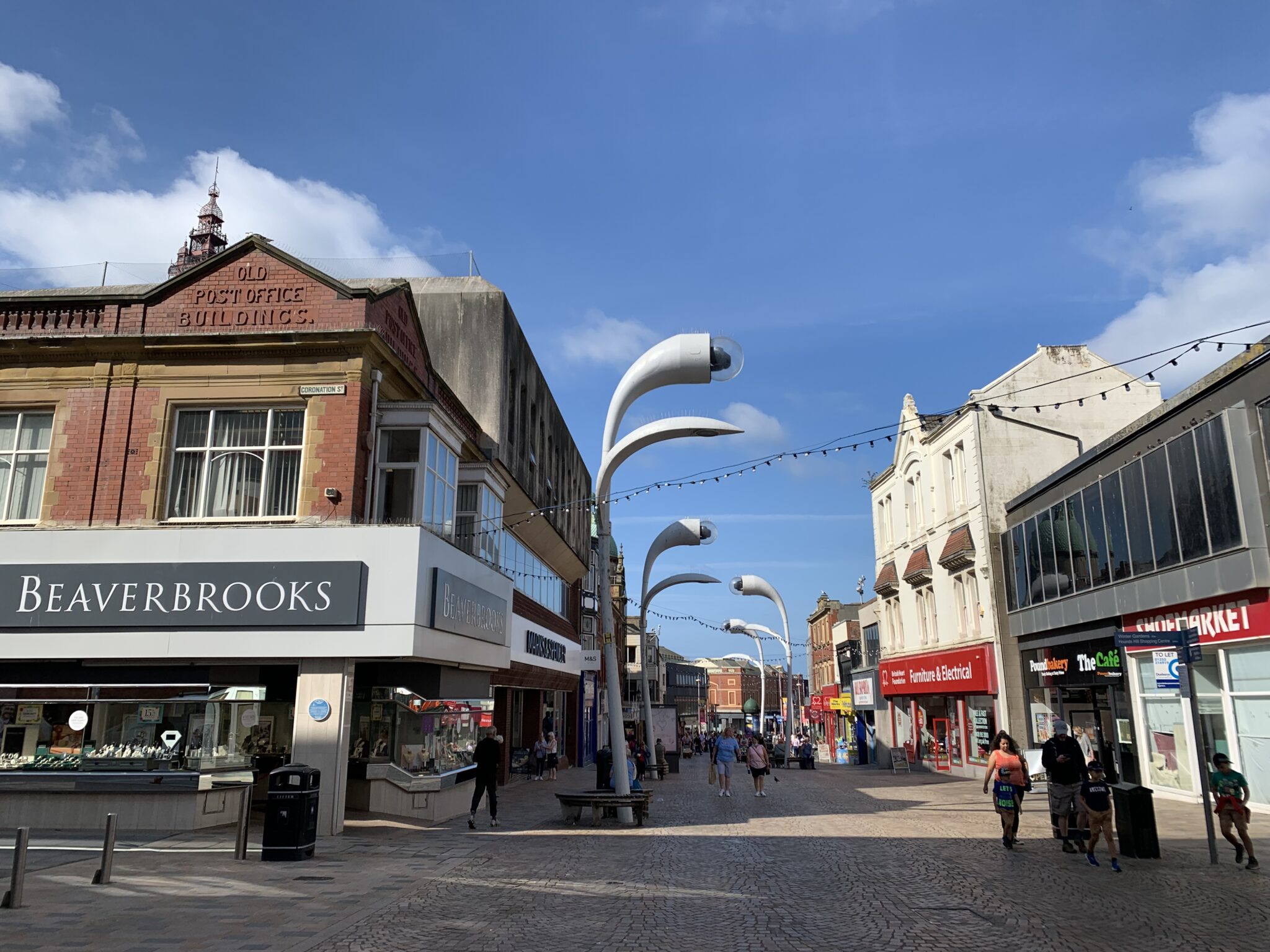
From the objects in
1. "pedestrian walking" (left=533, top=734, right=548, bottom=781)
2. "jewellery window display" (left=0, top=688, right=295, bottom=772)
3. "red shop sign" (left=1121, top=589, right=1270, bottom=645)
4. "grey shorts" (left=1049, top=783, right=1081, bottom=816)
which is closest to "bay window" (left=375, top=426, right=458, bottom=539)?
"jewellery window display" (left=0, top=688, right=295, bottom=772)

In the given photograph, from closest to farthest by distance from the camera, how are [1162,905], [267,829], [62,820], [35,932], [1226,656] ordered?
1. [35,932]
2. [1162,905]
3. [267,829]
4. [62,820]
5. [1226,656]

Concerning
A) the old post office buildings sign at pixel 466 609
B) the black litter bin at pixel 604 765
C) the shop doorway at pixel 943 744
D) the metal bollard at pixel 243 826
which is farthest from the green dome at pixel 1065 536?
the metal bollard at pixel 243 826

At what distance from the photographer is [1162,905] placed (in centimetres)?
895

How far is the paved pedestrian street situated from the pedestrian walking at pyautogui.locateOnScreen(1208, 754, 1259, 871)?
0.25 metres

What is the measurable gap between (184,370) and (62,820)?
7.03 meters

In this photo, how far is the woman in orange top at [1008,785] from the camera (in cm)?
1257

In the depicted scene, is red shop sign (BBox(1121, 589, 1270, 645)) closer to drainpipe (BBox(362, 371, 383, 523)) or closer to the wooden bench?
the wooden bench

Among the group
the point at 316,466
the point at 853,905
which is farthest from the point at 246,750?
the point at 853,905

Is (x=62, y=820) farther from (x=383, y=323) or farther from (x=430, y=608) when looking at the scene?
(x=383, y=323)

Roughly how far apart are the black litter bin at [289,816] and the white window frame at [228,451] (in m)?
4.59

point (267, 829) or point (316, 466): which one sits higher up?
point (316, 466)

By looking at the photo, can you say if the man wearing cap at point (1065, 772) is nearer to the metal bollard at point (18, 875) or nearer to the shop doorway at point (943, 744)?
the metal bollard at point (18, 875)

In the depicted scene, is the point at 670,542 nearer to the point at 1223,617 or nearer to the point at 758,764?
the point at 758,764

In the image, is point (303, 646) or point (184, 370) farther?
point (184, 370)
